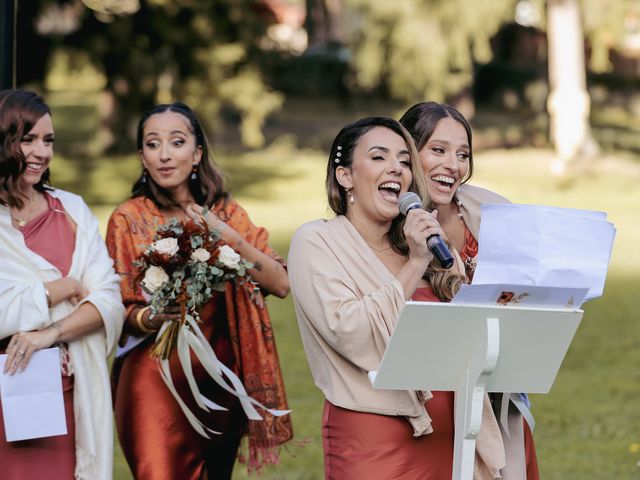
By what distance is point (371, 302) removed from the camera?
148 inches

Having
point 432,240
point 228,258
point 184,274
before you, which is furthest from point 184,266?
point 432,240

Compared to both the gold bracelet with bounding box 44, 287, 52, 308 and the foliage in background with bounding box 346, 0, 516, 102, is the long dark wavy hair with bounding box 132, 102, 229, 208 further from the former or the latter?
the foliage in background with bounding box 346, 0, 516, 102

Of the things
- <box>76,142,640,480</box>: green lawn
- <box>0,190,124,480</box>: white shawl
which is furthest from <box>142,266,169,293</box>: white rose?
<box>76,142,640,480</box>: green lawn

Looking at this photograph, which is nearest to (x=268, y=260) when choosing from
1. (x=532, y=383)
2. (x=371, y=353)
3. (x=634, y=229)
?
(x=371, y=353)

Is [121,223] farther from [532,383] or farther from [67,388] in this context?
[532,383]

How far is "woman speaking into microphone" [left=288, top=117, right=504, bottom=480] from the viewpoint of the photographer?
3779 millimetres

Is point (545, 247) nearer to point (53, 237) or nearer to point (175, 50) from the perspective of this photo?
point (53, 237)

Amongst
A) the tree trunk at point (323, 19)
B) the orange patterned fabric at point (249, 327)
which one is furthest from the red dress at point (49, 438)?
the tree trunk at point (323, 19)

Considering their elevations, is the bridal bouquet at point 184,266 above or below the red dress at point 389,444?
above

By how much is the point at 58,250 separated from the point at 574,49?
66.2 ft

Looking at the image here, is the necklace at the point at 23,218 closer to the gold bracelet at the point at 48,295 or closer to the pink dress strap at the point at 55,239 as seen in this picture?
the pink dress strap at the point at 55,239

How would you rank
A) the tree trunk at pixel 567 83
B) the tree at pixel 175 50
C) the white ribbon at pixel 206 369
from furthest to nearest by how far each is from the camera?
the tree trunk at pixel 567 83 < the tree at pixel 175 50 < the white ribbon at pixel 206 369

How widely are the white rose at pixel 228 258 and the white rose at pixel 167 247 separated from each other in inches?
7.5

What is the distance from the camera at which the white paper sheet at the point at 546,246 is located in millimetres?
3387
